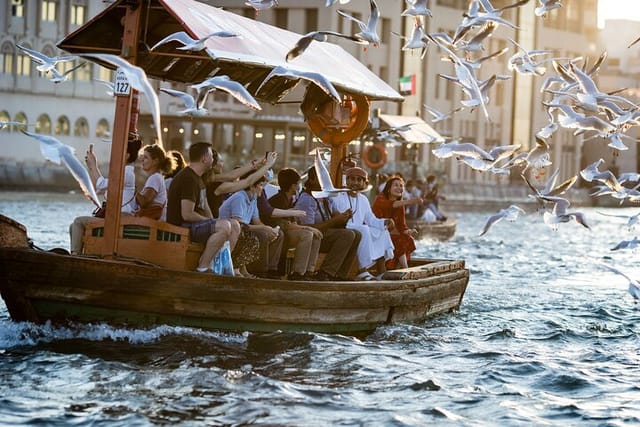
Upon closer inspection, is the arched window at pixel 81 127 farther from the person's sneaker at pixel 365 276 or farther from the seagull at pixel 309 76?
the seagull at pixel 309 76

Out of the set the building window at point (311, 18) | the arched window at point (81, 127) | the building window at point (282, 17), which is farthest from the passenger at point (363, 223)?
the arched window at point (81, 127)

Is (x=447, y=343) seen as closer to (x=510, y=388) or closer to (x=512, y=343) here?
(x=512, y=343)

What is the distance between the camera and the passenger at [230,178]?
1284 centimetres

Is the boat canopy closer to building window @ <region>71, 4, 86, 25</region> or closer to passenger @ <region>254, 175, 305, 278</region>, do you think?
passenger @ <region>254, 175, 305, 278</region>

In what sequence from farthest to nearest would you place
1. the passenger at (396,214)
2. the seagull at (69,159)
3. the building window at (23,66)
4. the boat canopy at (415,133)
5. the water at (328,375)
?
the building window at (23,66)
the boat canopy at (415,133)
the passenger at (396,214)
the seagull at (69,159)
the water at (328,375)

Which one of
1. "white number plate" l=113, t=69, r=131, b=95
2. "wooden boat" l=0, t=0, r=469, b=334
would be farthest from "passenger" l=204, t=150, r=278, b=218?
"white number plate" l=113, t=69, r=131, b=95

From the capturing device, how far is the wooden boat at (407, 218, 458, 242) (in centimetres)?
3503

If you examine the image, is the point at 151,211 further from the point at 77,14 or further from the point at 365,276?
the point at 77,14

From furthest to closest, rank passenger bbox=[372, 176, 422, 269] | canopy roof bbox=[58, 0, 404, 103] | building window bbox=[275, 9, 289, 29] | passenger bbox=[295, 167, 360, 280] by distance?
building window bbox=[275, 9, 289, 29] < passenger bbox=[372, 176, 422, 269] < passenger bbox=[295, 167, 360, 280] < canopy roof bbox=[58, 0, 404, 103]

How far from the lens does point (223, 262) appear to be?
12.7 m

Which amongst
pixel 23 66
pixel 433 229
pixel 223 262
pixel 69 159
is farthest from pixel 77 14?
pixel 69 159

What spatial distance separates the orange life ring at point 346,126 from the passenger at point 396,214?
0.72 m

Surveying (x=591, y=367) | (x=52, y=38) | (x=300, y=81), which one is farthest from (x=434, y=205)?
(x=52, y=38)

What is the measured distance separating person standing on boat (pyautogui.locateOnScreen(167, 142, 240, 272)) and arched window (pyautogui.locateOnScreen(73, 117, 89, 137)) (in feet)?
199
